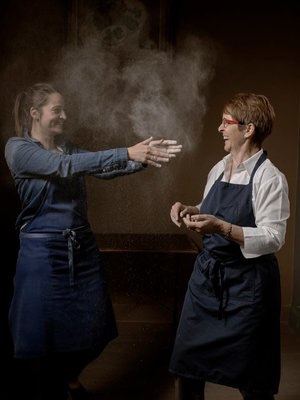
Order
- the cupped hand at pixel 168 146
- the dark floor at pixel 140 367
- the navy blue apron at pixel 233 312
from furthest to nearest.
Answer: the dark floor at pixel 140 367 → the navy blue apron at pixel 233 312 → the cupped hand at pixel 168 146

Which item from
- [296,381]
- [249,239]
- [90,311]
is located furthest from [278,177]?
[296,381]

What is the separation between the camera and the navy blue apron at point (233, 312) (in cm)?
181

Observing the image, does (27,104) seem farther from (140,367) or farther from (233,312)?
(140,367)

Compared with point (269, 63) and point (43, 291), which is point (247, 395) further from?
point (269, 63)

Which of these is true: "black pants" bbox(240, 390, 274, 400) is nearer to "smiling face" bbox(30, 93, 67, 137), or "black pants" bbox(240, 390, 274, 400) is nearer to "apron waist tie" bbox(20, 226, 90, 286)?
"apron waist tie" bbox(20, 226, 90, 286)

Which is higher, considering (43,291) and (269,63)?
(269,63)

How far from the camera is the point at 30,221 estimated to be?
182 cm

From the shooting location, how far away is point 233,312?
5.99 ft

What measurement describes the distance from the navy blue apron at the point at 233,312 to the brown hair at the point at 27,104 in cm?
67

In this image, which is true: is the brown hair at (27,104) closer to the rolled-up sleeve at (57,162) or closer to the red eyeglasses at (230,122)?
the rolled-up sleeve at (57,162)

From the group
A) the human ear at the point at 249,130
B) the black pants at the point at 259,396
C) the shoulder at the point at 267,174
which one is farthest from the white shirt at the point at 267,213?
the black pants at the point at 259,396

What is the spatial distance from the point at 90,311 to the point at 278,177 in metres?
0.79

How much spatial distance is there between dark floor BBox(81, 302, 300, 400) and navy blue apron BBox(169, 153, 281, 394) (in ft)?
1.37

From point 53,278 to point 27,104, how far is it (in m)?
0.59
